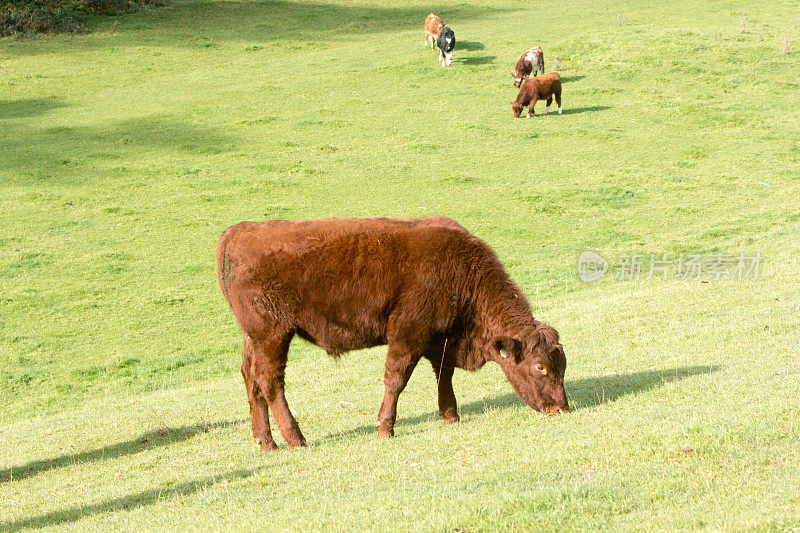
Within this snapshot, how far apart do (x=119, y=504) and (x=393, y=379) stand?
298cm

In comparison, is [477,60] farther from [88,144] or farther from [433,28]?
[88,144]

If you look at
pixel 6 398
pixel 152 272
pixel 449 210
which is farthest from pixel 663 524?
pixel 449 210

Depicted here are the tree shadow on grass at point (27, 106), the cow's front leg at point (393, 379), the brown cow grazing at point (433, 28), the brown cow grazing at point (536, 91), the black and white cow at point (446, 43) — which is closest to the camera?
the cow's front leg at point (393, 379)

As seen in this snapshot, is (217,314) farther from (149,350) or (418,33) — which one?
(418,33)

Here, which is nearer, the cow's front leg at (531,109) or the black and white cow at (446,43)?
the cow's front leg at (531,109)

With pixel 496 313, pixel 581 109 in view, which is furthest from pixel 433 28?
pixel 496 313

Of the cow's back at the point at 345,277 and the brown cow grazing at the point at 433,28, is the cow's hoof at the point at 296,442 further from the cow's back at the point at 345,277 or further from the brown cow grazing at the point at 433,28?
the brown cow grazing at the point at 433,28

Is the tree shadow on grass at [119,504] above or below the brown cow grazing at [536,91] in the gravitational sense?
above

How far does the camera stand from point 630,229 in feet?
73.5

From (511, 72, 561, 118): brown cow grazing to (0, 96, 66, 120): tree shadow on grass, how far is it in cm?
1813

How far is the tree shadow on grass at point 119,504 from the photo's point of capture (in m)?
7.11

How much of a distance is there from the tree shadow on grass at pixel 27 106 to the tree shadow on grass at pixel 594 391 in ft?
90.6

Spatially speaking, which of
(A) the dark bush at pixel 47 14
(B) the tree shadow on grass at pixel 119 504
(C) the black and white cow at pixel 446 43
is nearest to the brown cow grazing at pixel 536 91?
(C) the black and white cow at pixel 446 43

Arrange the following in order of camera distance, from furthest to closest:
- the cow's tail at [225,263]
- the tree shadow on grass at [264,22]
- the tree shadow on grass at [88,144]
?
the tree shadow on grass at [264,22], the tree shadow on grass at [88,144], the cow's tail at [225,263]
